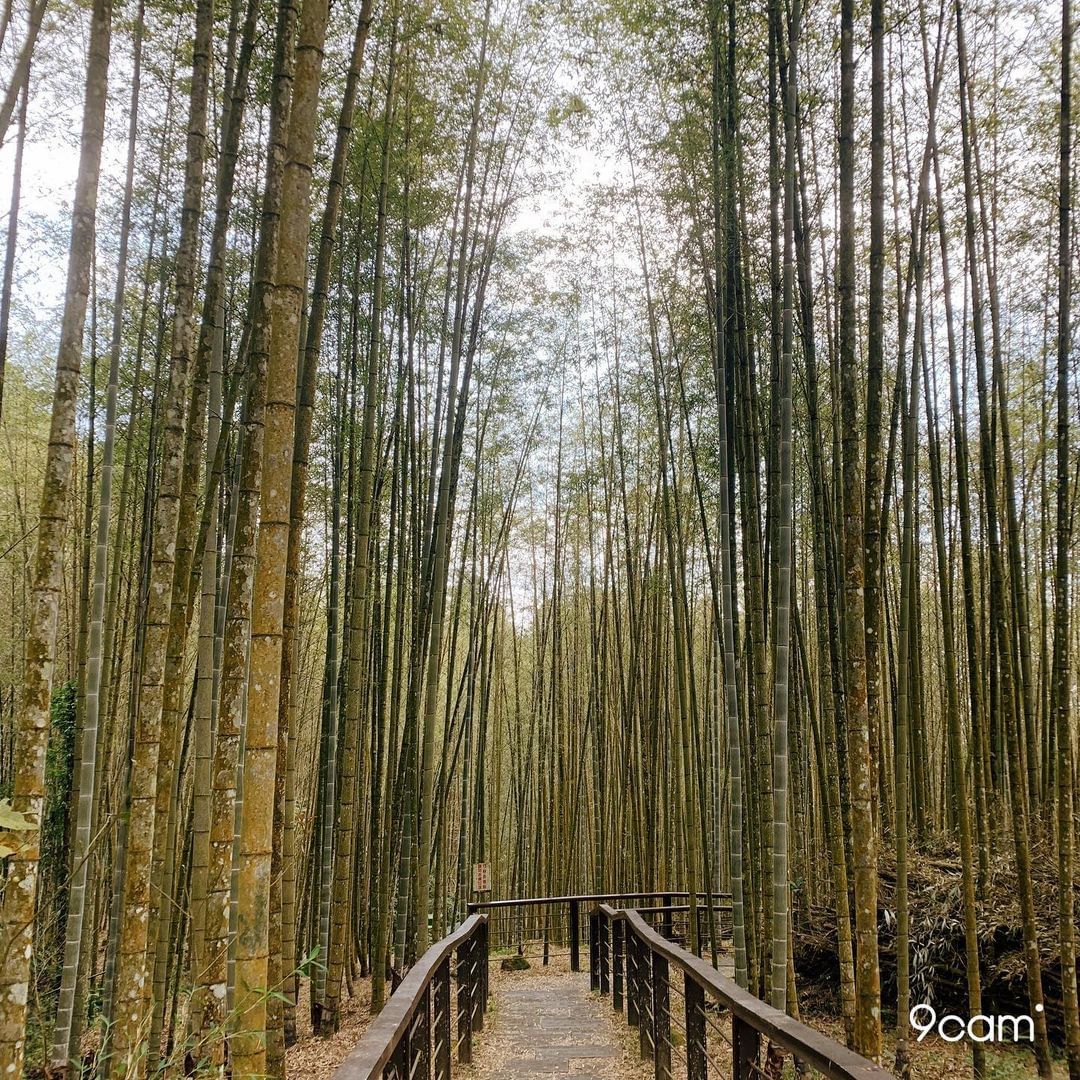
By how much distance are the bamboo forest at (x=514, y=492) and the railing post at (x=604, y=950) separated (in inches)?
1.0

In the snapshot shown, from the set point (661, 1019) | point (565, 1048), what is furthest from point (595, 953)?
point (661, 1019)

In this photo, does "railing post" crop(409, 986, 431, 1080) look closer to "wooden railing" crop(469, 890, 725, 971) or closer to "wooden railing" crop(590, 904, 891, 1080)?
"wooden railing" crop(590, 904, 891, 1080)

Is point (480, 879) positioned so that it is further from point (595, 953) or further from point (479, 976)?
point (479, 976)

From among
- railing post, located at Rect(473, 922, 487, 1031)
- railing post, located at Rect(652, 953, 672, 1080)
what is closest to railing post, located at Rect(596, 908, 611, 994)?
railing post, located at Rect(473, 922, 487, 1031)

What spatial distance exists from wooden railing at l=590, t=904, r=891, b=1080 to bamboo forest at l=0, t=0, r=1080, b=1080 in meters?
0.02

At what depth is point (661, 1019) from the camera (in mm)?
2811

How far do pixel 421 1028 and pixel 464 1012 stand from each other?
1.57 meters

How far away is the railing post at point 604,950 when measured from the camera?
4840 millimetres

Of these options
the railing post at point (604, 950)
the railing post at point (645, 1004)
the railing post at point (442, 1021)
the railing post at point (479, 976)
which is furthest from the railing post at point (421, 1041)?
the railing post at point (604, 950)

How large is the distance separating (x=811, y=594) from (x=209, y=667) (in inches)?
260

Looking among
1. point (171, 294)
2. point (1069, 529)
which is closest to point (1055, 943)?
point (1069, 529)

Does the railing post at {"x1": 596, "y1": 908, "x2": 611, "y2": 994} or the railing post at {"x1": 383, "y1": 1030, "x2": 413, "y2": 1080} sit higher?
the railing post at {"x1": 383, "y1": 1030, "x2": 413, "y2": 1080}

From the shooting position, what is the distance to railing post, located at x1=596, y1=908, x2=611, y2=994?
4840 millimetres

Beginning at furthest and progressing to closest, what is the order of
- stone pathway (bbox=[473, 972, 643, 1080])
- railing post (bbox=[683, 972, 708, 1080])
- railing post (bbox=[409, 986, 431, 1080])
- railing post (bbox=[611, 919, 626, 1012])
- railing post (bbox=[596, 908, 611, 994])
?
1. railing post (bbox=[596, 908, 611, 994])
2. railing post (bbox=[611, 919, 626, 1012])
3. stone pathway (bbox=[473, 972, 643, 1080])
4. railing post (bbox=[683, 972, 708, 1080])
5. railing post (bbox=[409, 986, 431, 1080])
